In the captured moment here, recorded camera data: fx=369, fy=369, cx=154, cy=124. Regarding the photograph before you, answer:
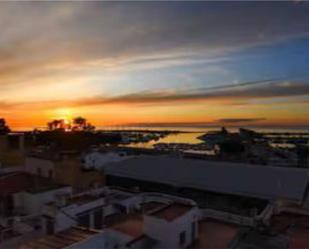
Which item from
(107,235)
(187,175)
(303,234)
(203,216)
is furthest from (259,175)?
(107,235)

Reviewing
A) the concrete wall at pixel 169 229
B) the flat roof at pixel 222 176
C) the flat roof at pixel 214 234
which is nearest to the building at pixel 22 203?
the concrete wall at pixel 169 229

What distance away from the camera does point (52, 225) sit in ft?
42.3

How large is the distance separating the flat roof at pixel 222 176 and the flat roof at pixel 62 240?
406 inches

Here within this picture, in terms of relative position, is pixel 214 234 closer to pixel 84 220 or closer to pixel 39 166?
pixel 84 220

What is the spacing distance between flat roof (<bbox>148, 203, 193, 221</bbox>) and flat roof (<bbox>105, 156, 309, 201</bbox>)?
7.24 meters

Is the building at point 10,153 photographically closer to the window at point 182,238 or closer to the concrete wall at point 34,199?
the concrete wall at point 34,199

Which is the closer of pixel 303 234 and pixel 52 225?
pixel 303 234

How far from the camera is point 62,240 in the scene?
9836mm

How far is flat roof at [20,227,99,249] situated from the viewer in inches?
372

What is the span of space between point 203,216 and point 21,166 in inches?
570

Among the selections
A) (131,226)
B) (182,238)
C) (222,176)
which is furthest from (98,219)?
(222,176)

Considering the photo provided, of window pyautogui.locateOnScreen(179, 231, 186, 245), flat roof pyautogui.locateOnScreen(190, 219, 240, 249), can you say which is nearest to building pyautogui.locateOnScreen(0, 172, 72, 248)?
window pyautogui.locateOnScreen(179, 231, 186, 245)

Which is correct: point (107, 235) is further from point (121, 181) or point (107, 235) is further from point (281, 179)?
point (121, 181)

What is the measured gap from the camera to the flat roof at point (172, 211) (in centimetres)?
1083
